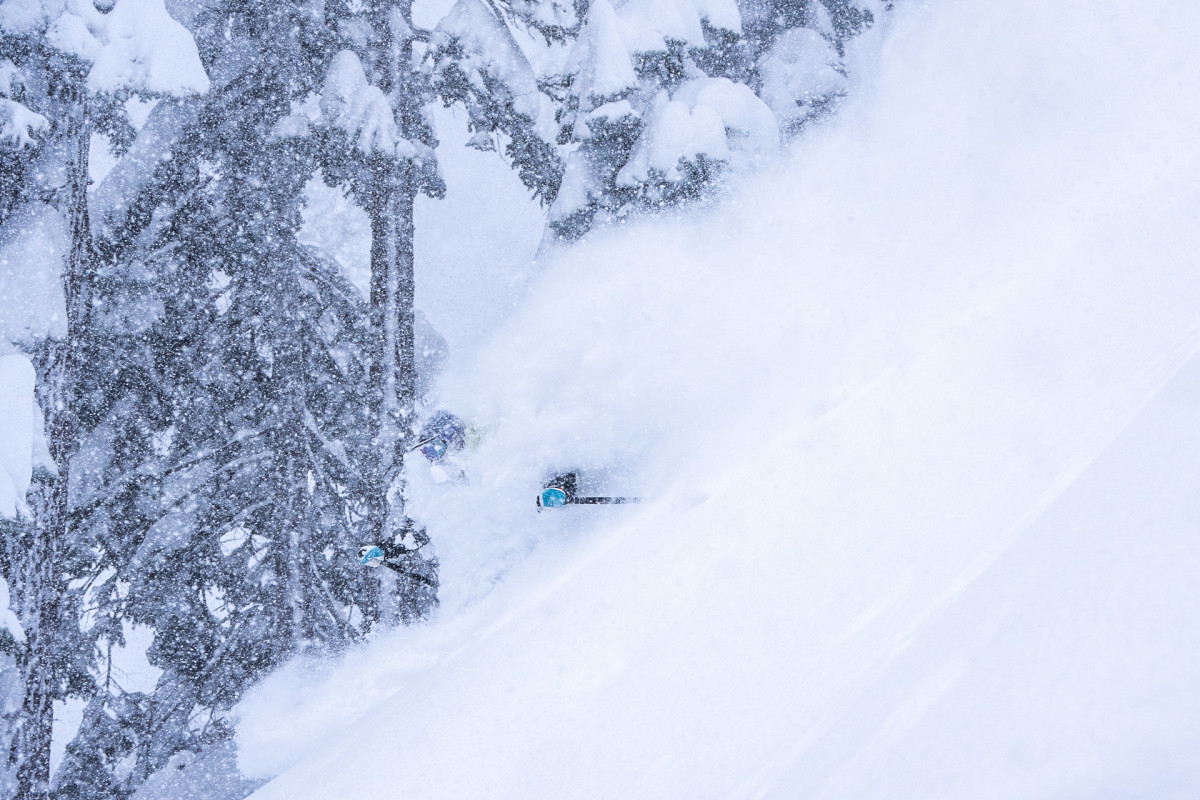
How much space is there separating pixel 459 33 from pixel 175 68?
73.7 inches

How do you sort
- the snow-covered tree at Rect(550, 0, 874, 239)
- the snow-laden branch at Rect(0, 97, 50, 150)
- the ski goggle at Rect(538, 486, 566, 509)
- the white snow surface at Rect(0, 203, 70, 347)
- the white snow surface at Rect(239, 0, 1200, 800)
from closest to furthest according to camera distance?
the white snow surface at Rect(239, 0, 1200, 800) < the ski goggle at Rect(538, 486, 566, 509) < the snow-laden branch at Rect(0, 97, 50, 150) < the white snow surface at Rect(0, 203, 70, 347) < the snow-covered tree at Rect(550, 0, 874, 239)

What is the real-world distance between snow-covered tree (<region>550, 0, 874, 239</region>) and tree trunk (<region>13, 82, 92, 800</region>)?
3.24 m

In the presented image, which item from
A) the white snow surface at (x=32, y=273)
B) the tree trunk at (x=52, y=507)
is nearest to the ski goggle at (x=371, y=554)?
the tree trunk at (x=52, y=507)

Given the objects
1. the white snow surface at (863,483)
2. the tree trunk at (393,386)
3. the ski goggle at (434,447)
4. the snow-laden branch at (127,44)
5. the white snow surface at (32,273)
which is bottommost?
the white snow surface at (863,483)

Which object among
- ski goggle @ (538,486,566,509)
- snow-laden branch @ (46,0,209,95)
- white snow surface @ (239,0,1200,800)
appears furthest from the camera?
snow-laden branch @ (46,0,209,95)

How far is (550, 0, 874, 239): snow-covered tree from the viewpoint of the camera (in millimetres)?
4863

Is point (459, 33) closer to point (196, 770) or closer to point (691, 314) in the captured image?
point (691, 314)

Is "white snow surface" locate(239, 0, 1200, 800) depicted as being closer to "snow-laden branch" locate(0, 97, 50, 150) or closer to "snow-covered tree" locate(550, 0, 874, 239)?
"snow-covered tree" locate(550, 0, 874, 239)

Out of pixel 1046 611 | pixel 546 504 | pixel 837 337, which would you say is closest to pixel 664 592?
pixel 546 504

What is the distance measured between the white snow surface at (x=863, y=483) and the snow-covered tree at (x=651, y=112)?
291 millimetres

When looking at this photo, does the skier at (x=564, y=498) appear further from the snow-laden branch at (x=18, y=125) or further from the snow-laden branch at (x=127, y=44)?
the snow-laden branch at (x=18, y=125)

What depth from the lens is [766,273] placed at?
5094 mm

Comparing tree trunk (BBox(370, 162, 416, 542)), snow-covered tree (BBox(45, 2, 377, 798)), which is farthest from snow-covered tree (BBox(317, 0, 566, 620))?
snow-covered tree (BBox(45, 2, 377, 798))

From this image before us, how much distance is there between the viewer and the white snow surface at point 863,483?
207 centimetres
